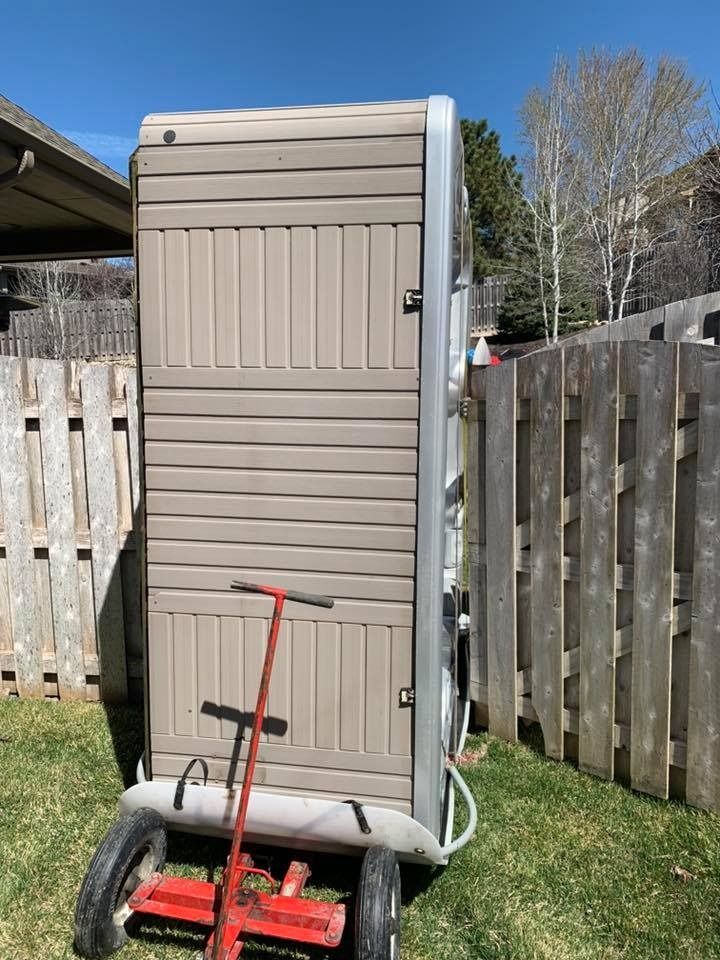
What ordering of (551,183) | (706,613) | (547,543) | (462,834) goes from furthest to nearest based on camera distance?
(551,183), (547,543), (706,613), (462,834)

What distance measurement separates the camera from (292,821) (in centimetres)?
240

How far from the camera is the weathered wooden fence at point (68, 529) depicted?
389 centimetres

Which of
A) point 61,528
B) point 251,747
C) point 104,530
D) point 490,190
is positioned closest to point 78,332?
point 490,190

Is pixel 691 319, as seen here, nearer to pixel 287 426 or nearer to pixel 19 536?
pixel 287 426

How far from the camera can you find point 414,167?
2.20 metres

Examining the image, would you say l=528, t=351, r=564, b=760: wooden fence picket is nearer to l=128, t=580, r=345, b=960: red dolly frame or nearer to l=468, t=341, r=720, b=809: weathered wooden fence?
l=468, t=341, r=720, b=809: weathered wooden fence

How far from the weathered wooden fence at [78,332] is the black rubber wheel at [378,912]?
18245 millimetres

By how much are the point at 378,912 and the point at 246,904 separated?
435mm

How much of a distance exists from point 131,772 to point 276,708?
129 centimetres

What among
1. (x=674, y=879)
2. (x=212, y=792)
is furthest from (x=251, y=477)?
(x=674, y=879)

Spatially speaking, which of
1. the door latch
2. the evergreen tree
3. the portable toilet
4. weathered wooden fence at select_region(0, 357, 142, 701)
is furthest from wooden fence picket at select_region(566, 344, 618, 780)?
the evergreen tree

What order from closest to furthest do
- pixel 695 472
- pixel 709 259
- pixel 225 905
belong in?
pixel 225 905 < pixel 695 472 < pixel 709 259

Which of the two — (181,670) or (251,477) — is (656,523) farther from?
(181,670)

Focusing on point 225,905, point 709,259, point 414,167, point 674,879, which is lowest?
point 674,879
